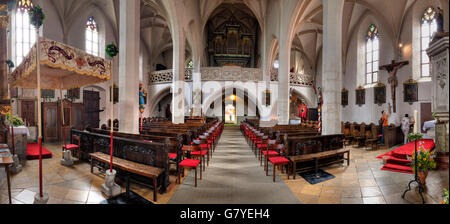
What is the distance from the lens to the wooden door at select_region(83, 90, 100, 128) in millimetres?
13224

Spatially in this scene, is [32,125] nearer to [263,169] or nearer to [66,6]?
[66,6]

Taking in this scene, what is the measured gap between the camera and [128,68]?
6.77 metres

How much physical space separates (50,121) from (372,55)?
2178cm

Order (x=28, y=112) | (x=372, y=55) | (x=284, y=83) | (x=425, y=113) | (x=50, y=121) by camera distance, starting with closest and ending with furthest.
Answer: (x=28, y=112) < (x=50, y=121) < (x=425, y=113) < (x=284, y=83) < (x=372, y=55)

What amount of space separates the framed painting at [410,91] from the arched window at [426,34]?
2.28 ft

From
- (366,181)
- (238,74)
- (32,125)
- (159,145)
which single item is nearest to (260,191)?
(159,145)

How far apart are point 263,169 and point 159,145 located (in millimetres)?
2945

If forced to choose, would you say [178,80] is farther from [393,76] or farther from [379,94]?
[379,94]

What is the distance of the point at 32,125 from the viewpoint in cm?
986

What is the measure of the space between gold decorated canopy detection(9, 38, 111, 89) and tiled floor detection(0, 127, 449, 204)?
236 cm

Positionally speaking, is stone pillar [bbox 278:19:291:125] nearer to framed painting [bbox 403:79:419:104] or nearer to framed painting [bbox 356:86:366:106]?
framed painting [bbox 403:79:419:104]

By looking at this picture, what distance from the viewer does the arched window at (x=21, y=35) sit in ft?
32.1

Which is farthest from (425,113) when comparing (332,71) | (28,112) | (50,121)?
(28,112)

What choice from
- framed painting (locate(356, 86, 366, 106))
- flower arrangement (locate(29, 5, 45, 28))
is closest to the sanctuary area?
flower arrangement (locate(29, 5, 45, 28))
